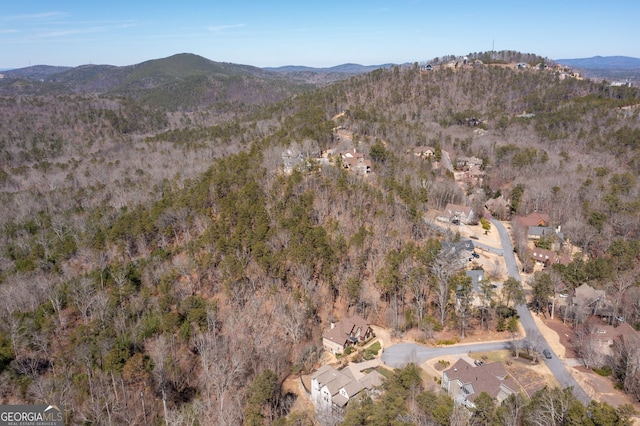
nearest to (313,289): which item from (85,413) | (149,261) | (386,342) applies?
(386,342)

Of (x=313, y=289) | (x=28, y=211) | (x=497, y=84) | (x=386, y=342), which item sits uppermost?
(x=497, y=84)

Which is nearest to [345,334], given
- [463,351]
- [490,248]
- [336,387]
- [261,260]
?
[336,387]

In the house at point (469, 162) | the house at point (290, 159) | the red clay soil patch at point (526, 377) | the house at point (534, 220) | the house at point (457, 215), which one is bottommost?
the red clay soil patch at point (526, 377)

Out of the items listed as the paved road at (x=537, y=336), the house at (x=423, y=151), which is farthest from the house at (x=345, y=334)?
the house at (x=423, y=151)

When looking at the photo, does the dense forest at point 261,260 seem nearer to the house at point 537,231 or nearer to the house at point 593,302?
the house at point 593,302

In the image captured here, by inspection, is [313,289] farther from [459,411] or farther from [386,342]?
[459,411]

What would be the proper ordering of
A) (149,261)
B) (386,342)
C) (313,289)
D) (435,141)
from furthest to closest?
(435,141), (149,261), (313,289), (386,342)

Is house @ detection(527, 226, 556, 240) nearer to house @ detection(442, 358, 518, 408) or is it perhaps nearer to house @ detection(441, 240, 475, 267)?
house @ detection(441, 240, 475, 267)
